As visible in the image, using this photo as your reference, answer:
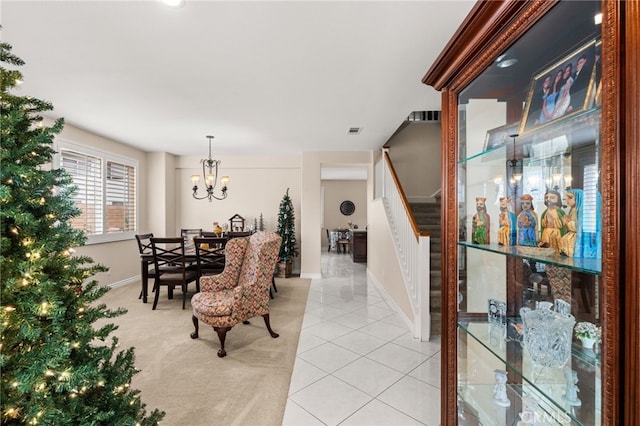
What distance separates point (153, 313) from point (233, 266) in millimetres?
1477

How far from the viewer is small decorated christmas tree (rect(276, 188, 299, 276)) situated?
5.71 meters

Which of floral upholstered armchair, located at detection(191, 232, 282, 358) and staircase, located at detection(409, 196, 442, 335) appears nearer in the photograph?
floral upholstered armchair, located at detection(191, 232, 282, 358)

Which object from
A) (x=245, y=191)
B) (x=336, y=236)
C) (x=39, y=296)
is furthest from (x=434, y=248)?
(x=336, y=236)

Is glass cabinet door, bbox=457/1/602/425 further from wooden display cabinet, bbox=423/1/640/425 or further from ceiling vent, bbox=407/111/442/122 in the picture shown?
ceiling vent, bbox=407/111/442/122

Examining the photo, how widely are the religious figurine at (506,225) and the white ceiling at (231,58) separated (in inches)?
49.5

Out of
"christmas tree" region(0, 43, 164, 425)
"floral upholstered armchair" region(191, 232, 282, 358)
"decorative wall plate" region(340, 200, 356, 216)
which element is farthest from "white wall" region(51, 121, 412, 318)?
"decorative wall plate" region(340, 200, 356, 216)

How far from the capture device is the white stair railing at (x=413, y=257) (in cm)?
295

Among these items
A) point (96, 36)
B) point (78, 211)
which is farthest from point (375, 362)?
point (96, 36)

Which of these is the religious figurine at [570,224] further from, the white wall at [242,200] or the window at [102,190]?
the window at [102,190]

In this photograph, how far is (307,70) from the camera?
243 centimetres

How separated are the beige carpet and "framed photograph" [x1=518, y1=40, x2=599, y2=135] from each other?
7.07ft

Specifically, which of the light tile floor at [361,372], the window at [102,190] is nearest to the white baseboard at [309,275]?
the light tile floor at [361,372]

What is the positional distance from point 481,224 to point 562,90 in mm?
647

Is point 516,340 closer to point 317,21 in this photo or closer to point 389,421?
point 389,421
